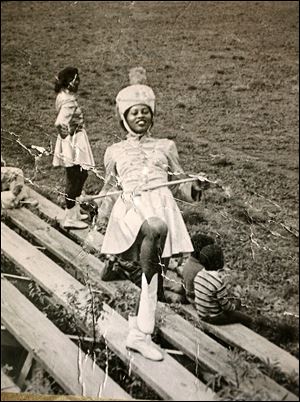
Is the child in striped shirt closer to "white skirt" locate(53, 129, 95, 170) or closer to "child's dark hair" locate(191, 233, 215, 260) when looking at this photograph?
"child's dark hair" locate(191, 233, 215, 260)

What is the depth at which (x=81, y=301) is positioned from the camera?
6.37 feet

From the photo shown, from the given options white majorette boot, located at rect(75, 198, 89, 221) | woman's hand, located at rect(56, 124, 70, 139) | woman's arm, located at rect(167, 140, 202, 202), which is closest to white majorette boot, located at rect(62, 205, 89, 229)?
white majorette boot, located at rect(75, 198, 89, 221)

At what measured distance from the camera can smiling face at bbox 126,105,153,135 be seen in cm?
181

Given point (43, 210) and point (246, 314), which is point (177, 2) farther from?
point (246, 314)

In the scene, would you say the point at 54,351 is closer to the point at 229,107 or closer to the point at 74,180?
the point at 74,180

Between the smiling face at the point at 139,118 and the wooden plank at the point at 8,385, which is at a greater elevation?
the smiling face at the point at 139,118

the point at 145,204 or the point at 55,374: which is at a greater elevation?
the point at 145,204

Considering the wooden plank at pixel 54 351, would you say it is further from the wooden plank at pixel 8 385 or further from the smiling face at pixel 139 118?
the smiling face at pixel 139 118

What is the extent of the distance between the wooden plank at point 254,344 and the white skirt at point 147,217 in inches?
8.8

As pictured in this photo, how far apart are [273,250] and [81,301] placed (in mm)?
661

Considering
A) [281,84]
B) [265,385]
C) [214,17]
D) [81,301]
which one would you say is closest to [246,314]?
[265,385]

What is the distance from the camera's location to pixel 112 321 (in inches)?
74.4

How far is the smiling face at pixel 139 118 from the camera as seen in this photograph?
1.81 m

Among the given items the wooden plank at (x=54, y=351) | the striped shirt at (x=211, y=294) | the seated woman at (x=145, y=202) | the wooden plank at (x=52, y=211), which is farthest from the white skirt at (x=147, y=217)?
the wooden plank at (x=54, y=351)
